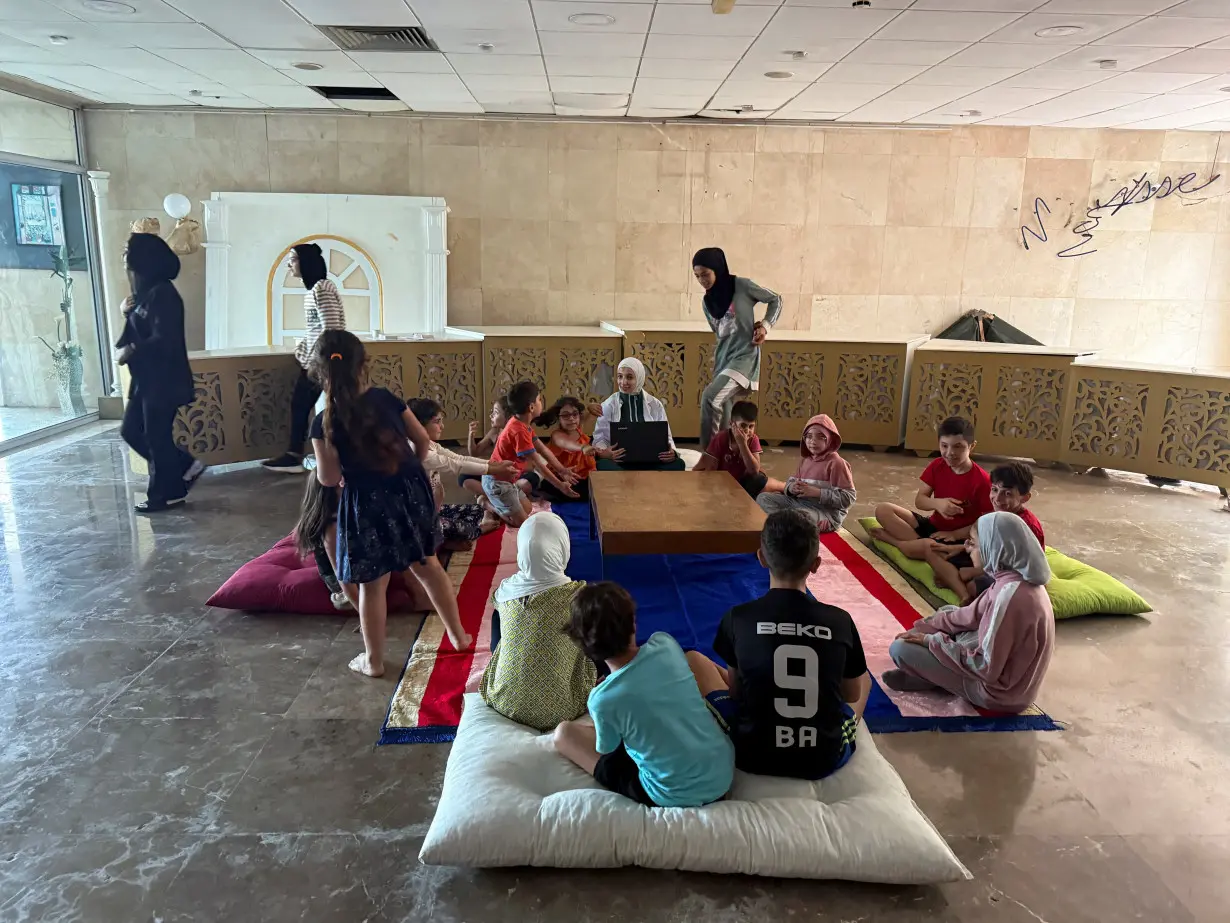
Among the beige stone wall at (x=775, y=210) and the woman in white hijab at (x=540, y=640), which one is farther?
the beige stone wall at (x=775, y=210)

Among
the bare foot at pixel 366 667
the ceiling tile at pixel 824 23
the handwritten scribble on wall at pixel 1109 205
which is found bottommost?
the bare foot at pixel 366 667

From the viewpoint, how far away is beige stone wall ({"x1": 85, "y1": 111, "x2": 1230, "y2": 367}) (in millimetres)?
8320

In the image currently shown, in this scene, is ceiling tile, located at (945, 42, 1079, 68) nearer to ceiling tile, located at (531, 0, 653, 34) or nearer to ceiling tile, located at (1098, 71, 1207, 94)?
ceiling tile, located at (1098, 71, 1207, 94)

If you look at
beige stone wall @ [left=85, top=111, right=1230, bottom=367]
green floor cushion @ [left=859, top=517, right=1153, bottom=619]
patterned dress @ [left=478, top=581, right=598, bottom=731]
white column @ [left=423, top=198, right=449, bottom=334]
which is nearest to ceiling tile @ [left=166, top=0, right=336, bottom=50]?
white column @ [left=423, top=198, right=449, bottom=334]

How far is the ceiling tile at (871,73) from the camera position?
6.07 meters

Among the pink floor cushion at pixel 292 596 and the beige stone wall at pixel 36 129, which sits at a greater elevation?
the beige stone wall at pixel 36 129

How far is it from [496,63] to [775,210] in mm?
3569

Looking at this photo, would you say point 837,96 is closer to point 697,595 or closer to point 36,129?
point 697,595

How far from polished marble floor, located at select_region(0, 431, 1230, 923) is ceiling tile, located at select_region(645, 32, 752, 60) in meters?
4.03

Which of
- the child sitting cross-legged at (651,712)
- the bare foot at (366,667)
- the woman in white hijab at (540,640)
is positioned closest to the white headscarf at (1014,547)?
the child sitting cross-legged at (651,712)

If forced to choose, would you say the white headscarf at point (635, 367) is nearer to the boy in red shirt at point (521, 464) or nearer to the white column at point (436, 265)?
the boy in red shirt at point (521, 464)

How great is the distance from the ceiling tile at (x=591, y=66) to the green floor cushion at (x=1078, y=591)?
4.04 metres

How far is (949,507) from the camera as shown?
450 cm

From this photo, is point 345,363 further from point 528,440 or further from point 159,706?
point 528,440
